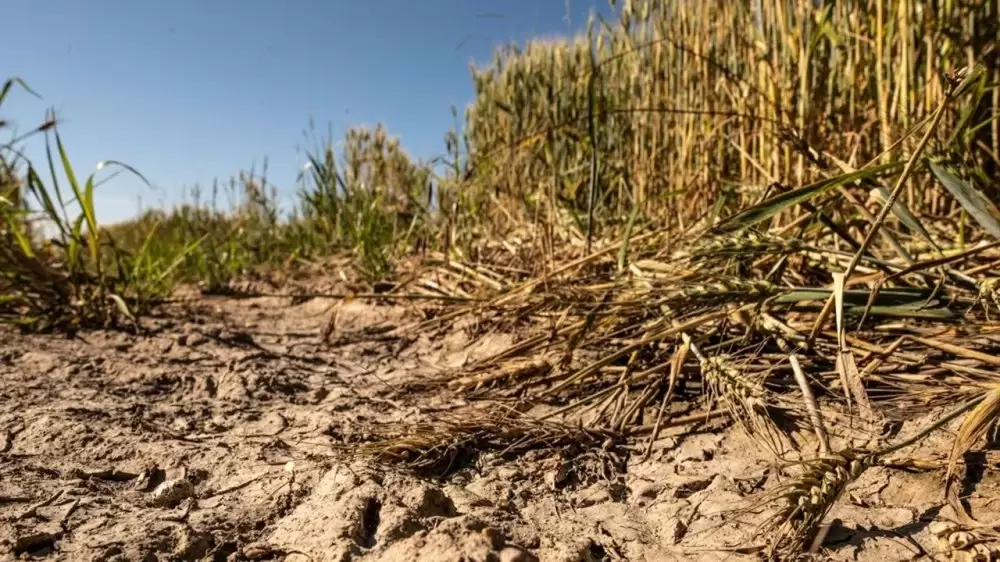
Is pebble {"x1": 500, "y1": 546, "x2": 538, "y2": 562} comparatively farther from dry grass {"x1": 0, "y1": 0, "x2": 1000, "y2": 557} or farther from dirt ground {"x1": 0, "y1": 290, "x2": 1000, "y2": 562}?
dry grass {"x1": 0, "y1": 0, "x2": 1000, "y2": 557}

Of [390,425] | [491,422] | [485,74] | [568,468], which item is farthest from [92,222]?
[485,74]

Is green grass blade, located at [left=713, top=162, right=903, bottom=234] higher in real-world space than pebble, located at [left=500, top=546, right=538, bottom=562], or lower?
higher

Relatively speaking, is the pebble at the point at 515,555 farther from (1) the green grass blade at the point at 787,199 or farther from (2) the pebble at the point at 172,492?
(1) the green grass blade at the point at 787,199

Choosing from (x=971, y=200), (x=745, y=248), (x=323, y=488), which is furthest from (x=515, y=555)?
(x=971, y=200)

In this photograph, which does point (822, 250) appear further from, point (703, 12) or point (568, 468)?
point (703, 12)

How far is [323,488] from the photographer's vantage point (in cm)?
96

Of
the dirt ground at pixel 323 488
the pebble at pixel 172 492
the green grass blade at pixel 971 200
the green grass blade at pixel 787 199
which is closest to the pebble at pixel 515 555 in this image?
the dirt ground at pixel 323 488

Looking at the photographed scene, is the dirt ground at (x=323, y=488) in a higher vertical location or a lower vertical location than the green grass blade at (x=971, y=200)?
lower

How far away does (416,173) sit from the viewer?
3.57m

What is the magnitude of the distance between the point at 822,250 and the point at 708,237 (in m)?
0.21

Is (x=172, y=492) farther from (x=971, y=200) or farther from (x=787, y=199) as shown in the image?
(x=971, y=200)

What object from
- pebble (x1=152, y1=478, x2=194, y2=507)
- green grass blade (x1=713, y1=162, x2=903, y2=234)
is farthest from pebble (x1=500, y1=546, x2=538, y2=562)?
green grass blade (x1=713, y1=162, x2=903, y2=234)

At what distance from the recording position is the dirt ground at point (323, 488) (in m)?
0.83

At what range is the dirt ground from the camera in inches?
32.5
